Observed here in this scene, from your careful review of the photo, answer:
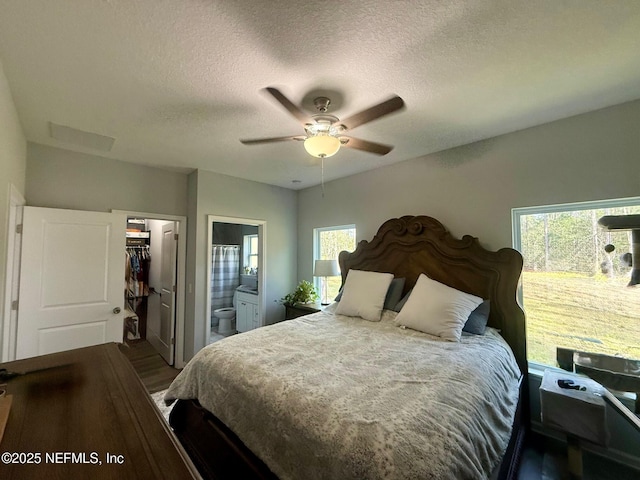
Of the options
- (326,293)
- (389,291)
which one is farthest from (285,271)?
(389,291)

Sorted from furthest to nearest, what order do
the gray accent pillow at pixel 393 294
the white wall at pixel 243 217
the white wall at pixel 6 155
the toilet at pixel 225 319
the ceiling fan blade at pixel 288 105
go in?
the toilet at pixel 225 319, the white wall at pixel 243 217, the gray accent pillow at pixel 393 294, the white wall at pixel 6 155, the ceiling fan blade at pixel 288 105

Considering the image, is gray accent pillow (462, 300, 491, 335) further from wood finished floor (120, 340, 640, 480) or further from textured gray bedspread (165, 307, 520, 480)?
wood finished floor (120, 340, 640, 480)

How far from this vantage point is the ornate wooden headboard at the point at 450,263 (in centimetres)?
241

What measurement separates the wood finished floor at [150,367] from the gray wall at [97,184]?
5.39 ft

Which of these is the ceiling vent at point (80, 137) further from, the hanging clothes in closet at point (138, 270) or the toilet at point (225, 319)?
the toilet at point (225, 319)

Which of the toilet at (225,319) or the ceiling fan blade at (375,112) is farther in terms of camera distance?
the toilet at (225,319)

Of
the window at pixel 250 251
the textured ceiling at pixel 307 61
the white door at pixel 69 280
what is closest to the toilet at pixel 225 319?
the window at pixel 250 251

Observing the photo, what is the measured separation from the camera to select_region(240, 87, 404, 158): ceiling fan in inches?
63.5

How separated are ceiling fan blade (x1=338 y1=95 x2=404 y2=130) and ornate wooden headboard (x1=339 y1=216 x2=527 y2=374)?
158 centimetres

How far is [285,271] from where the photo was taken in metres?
4.50

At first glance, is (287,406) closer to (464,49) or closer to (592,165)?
(464,49)

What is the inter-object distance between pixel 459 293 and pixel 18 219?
161 inches

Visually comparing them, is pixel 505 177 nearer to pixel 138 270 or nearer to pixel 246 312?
pixel 246 312

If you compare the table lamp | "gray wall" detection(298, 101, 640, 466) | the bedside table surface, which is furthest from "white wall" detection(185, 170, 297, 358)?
the bedside table surface
